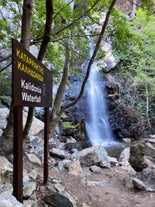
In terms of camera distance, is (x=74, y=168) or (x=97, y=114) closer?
(x=74, y=168)

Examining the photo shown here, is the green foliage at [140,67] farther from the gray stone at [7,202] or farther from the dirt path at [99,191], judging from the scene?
the gray stone at [7,202]

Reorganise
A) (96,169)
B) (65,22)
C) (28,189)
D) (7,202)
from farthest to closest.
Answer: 1. (65,22)
2. (96,169)
3. (28,189)
4. (7,202)

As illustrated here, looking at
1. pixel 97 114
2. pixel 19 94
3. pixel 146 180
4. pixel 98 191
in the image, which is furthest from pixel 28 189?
pixel 97 114

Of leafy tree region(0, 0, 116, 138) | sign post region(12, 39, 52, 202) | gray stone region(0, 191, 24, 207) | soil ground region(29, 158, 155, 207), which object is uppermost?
leafy tree region(0, 0, 116, 138)

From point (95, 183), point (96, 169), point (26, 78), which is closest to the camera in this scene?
point (26, 78)

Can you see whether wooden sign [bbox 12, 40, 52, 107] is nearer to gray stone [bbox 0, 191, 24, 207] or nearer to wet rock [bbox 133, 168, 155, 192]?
gray stone [bbox 0, 191, 24, 207]

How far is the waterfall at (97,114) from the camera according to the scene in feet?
33.5

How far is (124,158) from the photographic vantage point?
6047mm

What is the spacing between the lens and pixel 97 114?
1130 centimetres

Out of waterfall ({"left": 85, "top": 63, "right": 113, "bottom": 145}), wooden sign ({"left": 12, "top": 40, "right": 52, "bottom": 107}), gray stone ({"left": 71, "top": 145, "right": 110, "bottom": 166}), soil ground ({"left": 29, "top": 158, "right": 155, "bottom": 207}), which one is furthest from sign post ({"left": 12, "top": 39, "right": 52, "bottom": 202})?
waterfall ({"left": 85, "top": 63, "right": 113, "bottom": 145})

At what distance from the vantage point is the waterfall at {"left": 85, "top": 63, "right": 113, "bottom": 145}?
1022cm

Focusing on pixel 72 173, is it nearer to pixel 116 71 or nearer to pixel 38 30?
pixel 38 30

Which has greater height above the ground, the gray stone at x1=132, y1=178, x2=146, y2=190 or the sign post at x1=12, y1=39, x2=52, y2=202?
the sign post at x1=12, y1=39, x2=52, y2=202

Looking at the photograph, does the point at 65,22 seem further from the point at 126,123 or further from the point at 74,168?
the point at 126,123
